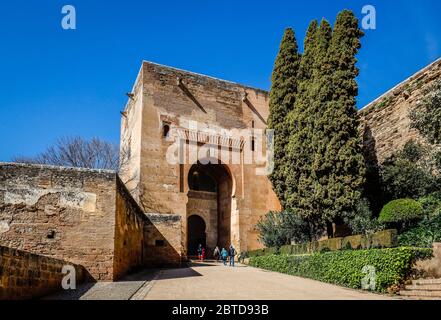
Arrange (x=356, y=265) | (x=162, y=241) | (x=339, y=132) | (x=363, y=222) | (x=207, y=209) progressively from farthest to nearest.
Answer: (x=207, y=209) < (x=162, y=241) < (x=339, y=132) < (x=363, y=222) < (x=356, y=265)

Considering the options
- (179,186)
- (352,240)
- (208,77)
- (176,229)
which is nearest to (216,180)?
(179,186)

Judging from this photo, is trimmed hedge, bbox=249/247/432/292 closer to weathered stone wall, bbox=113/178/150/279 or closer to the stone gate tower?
weathered stone wall, bbox=113/178/150/279

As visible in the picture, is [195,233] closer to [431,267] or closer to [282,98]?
[282,98]

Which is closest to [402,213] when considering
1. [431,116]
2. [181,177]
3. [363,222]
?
[363,222]

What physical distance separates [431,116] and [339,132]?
3011 millimetres

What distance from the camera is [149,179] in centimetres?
1955

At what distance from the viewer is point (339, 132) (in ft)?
44.1

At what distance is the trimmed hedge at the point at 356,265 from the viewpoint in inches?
319

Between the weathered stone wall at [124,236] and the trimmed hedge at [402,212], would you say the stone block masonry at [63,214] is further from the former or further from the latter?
the trimmed hedge at [402,212]

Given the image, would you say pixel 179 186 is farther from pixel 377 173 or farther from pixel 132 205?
pixel 377 173

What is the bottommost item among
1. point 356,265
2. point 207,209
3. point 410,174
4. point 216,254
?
point 216,254

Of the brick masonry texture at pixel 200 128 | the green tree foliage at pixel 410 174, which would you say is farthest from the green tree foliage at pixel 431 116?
the brick masonry texture at pixel 200 128

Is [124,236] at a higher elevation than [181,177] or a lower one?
lower

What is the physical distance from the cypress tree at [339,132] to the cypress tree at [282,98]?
2899 mm
